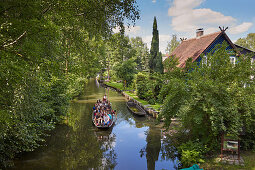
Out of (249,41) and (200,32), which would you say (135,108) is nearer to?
(200,32)

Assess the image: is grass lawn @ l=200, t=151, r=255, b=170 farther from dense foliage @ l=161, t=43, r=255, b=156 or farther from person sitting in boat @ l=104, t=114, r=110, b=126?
person sitting in boat @ l=104, t=114, r=110, b=126

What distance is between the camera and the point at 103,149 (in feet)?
40.8

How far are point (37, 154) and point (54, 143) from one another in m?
1.95

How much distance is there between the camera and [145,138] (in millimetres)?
14547

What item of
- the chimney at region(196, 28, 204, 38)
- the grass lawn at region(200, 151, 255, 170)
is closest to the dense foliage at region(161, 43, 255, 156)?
the grass lawn at region(200, 151, 255, 170)

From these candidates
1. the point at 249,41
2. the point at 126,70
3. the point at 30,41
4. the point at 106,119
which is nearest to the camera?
the point at 30,41

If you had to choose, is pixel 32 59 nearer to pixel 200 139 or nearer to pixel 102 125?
pixel 200 139

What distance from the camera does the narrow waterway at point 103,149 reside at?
10.3 m

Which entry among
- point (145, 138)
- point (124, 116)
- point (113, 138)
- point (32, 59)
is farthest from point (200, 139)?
point (124, 116)

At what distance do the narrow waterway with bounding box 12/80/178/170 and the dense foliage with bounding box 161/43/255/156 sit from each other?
2.72 metres

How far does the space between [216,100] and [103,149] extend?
7.83 meters

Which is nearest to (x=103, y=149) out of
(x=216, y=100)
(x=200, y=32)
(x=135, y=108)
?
(x=216, y=100)

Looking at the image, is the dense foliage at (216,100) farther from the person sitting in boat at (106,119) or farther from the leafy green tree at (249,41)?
the leafy green tree at (249,41)

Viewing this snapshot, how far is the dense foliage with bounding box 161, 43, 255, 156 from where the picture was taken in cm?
867
